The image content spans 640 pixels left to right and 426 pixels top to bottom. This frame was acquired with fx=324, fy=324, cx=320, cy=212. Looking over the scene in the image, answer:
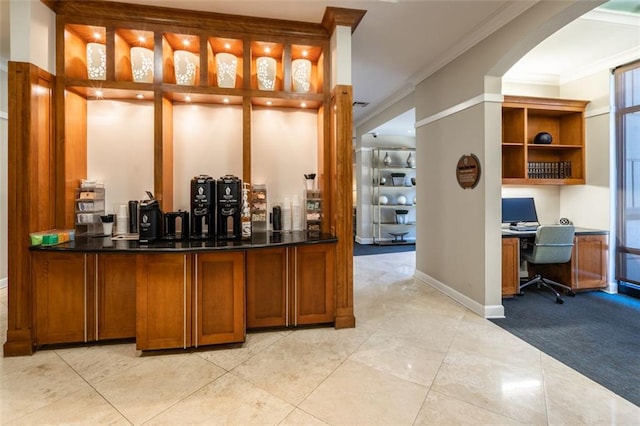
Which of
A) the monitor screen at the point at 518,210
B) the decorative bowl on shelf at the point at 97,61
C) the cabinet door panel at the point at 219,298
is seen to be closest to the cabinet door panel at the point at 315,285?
the cabinet door panel at the point at 219,298

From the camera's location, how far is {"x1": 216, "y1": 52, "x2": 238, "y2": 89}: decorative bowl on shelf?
10.3 ft

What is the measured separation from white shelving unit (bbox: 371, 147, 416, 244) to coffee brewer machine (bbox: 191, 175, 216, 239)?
594 cm

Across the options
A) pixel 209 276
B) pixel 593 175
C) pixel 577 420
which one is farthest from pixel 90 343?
pixel 593 175

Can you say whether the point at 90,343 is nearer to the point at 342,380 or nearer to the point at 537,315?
the point at 342,380

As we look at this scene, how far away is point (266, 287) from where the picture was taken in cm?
308

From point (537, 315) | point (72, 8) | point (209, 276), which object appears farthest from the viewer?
point (537, 315)

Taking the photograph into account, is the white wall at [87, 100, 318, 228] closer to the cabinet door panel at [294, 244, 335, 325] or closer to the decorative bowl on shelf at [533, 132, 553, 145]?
the cabinet door panel at [294, 244, 335, 325]

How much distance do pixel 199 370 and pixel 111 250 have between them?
109cm

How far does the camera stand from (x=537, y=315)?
3.54 meters

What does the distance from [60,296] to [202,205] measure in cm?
137

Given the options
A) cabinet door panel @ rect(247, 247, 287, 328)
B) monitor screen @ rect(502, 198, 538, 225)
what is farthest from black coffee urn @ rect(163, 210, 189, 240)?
monitor screen @ rect(502, 198, 538, 225)

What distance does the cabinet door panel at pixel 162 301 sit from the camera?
100 inches

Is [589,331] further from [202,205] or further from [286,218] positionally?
[202,205]

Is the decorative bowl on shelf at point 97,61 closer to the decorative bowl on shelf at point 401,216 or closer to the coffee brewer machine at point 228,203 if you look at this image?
the coffee brewer machine at point 228,203
